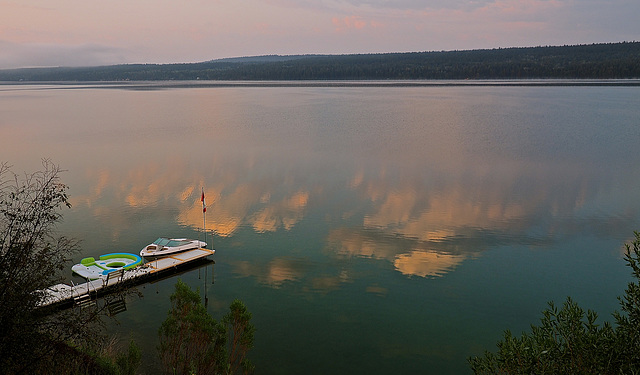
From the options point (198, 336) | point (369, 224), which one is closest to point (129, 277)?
point (198, 336)

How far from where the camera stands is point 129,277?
22.4 m

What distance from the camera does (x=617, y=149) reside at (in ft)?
171

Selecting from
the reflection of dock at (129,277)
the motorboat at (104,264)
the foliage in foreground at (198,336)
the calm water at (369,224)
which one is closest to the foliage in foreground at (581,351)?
the calm water at (369,224)

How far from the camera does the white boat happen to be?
2520cm

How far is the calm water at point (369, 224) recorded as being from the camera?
18.5 m

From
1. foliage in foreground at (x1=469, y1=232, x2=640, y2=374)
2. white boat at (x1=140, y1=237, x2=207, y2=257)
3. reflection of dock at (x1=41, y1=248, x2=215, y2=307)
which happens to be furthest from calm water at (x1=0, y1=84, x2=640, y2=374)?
foliage in foreground at (x1=469, y1=232, x2=640, y2=374)

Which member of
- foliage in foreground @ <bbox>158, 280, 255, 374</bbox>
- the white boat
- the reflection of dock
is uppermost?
foliage in foreground @ <bbox>158, 280, 255, 374</bbox>

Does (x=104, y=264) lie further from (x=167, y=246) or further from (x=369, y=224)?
(x=369, y=224)

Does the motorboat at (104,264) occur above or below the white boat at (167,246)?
below

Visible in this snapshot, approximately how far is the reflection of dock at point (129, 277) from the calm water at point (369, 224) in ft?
2.48

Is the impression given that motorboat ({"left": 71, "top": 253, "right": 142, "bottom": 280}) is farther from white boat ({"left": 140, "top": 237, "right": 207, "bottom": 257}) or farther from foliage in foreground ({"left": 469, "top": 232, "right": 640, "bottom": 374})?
foliage in foreground ({"left": 469, "top": 232, "right": 640, "bottom": 374})

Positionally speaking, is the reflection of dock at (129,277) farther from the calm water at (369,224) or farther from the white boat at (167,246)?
the calm water at (369,224)

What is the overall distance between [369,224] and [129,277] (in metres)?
14.7

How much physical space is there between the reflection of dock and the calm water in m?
0.76
